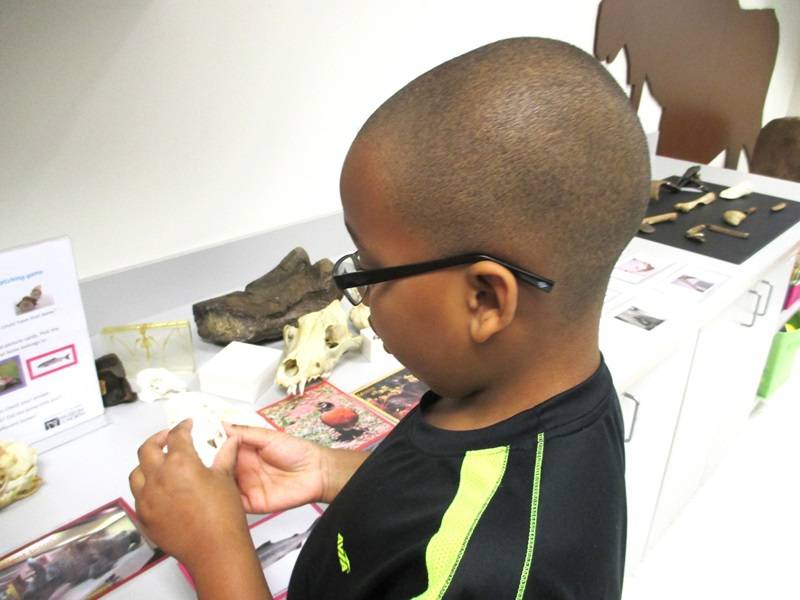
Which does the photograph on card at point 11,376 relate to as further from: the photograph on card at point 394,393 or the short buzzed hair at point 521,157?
the short buzzed hair at point 521,157

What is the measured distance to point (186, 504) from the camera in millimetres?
623

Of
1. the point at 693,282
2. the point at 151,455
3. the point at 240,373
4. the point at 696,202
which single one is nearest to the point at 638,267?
the point at 693,282

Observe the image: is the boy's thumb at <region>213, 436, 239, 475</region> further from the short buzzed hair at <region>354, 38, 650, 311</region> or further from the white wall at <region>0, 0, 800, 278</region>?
the white wall at <region>0, 0, 800, 278</region>

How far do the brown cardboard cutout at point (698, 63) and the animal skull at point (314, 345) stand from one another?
4.35 feet

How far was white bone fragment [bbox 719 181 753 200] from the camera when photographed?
1.83 m

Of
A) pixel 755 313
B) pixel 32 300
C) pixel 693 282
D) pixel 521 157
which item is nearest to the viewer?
pixel 521 157

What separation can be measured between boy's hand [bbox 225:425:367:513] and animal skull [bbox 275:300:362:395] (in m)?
0.22

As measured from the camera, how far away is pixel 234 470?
745 millimetres

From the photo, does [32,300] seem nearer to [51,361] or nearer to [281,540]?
[51,361]

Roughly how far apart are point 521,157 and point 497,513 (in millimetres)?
272

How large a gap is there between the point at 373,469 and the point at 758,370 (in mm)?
1536

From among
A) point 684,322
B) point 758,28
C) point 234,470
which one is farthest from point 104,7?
point 758,28

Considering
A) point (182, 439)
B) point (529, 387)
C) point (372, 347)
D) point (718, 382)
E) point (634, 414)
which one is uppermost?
point (529, 387)

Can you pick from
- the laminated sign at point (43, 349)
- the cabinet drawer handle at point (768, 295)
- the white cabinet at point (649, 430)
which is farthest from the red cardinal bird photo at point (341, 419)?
the cabinet drawer handle at point (768, 295)
